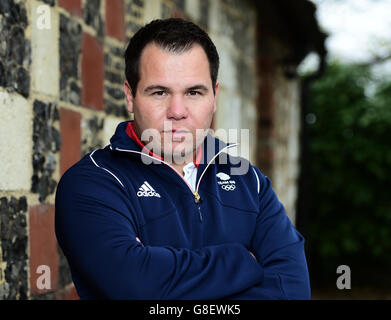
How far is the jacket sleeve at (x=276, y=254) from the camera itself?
5.74 ft

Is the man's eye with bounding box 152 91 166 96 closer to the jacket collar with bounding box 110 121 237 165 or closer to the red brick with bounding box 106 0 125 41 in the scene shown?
the jacket collar with bounding box 110 121 237 165

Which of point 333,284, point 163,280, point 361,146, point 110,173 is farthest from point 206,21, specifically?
point 333,284

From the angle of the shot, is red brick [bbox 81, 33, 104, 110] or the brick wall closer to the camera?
the brick wall

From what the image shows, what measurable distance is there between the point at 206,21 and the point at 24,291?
2.75 m

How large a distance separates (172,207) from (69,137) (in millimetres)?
793

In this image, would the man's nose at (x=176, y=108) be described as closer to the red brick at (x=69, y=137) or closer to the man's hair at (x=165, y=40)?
the man's hair at (x=165, y=40)

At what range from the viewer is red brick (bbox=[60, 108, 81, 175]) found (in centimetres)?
226

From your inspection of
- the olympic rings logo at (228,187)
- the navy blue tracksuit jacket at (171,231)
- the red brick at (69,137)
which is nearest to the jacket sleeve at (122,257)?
the navy blue tracksuit jacket at (171,231)

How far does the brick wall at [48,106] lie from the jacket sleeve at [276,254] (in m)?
0.81

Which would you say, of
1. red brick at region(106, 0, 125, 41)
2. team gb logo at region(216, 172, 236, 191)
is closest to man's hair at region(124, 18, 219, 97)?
team gb logo at region(216, 172, 236, 191)

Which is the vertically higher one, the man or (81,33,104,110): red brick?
(81,33,104,110): red brick

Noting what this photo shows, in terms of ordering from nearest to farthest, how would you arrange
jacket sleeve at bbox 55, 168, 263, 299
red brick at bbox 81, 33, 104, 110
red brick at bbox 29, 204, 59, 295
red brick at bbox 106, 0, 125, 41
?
1. jacket sleeve at bbox 55, 168, 263, 299
2. red brick at bbox 29, 204, 59, 295
3. red brick at bbox 81, 33, 104, 110
4. red brick at bbox 106, 0, 125, 41

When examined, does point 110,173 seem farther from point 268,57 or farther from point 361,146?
point 361,146

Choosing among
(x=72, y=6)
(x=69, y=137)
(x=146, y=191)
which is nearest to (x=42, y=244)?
(x=69, y=137)
